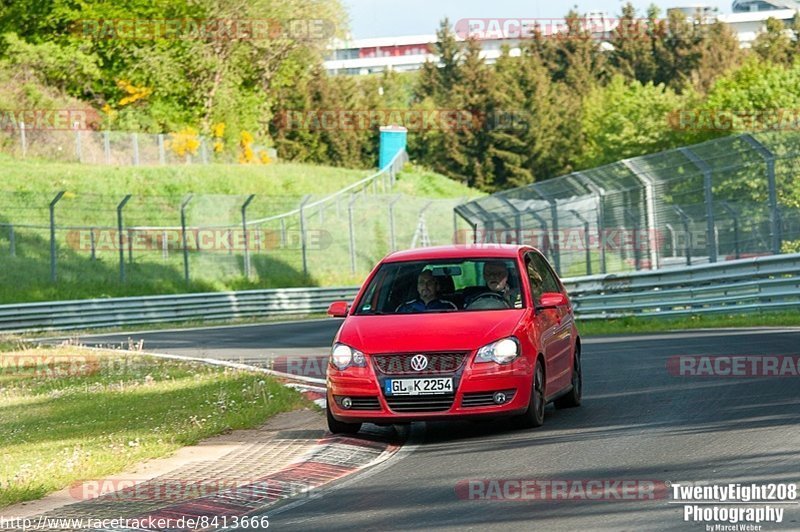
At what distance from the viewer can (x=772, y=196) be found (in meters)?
22.2

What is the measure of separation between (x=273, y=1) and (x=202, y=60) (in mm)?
5477

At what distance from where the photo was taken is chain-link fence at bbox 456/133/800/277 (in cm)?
2227

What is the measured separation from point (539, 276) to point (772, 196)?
1052 cm

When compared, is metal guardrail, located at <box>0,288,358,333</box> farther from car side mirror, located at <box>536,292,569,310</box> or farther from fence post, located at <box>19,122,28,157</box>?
car side mirror, located at <box>536,292,569,310</box>

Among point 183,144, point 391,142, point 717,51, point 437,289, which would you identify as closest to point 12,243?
point 183,144

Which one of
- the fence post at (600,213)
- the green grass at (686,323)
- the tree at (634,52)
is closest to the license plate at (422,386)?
the green grass at (686,323)

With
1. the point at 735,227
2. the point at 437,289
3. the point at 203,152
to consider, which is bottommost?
the point at 735,227

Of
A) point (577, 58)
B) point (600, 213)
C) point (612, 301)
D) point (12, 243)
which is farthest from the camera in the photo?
point (577, 58)

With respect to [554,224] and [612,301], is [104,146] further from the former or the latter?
[612,301]

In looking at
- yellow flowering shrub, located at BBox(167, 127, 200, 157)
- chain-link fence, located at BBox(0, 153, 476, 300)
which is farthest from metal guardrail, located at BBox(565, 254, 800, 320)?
yellow flowering shrub, located at BBox(167, 127, 200, 157)

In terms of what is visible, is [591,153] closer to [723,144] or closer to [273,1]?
[273,1]

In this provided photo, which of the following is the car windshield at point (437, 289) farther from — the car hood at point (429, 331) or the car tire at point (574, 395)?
the car tire at point (574, 395)

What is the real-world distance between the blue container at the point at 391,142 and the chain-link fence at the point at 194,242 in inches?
836

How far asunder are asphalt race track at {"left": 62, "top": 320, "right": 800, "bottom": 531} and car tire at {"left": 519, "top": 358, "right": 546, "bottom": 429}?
9cm
